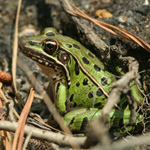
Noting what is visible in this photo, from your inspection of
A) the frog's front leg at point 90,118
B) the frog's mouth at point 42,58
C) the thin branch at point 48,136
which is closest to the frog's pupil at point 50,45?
the frog's mouth at point 42,58

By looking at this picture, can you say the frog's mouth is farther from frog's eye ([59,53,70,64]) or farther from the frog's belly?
the frog's belly

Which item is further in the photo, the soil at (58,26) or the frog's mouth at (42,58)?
the soil at (58,26)

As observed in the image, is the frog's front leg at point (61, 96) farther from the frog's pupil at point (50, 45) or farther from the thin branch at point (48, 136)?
the thin branch at point (48, 136)

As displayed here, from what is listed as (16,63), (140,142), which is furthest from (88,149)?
(16,63)

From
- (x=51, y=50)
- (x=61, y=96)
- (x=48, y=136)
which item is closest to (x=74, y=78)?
(x=61, y=96)

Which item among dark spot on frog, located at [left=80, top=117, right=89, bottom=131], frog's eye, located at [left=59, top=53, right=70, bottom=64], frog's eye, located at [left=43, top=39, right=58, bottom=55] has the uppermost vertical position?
frog's eye, located at [left=43, top=39, right=58, bottom=55]

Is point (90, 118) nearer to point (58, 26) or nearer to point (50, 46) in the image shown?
point (50, 46)

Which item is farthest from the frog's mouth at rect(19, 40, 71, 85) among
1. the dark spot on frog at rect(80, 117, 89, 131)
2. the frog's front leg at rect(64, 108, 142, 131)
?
the dark spot on frog at rect(80, 117, 89, 131)

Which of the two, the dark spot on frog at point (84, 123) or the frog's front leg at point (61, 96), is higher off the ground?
the frog's front leg at point (61, 96)
